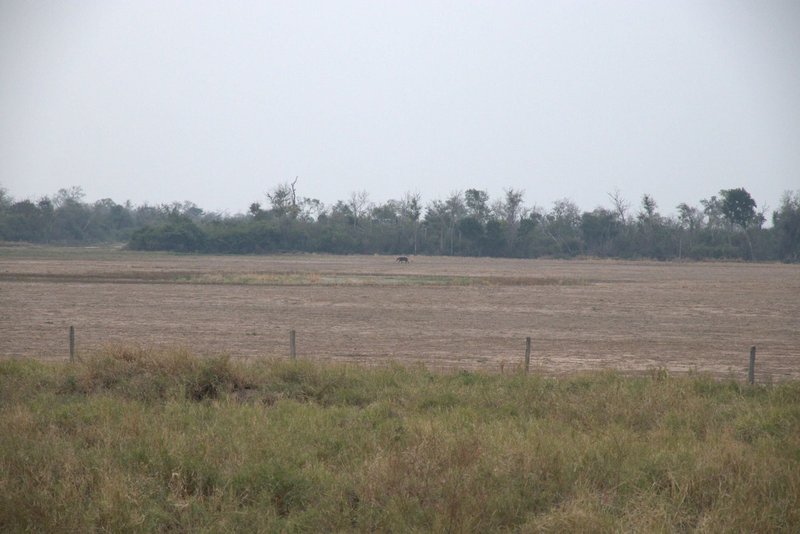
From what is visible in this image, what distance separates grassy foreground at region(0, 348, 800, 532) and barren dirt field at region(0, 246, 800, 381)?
4.60m

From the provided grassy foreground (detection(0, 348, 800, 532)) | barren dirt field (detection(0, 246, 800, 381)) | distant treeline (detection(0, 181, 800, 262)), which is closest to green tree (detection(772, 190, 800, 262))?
distant treeline (detection(0, 181, 800, 262))

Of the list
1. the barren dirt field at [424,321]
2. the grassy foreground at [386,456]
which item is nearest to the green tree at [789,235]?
the barren dirt field at [424,321]

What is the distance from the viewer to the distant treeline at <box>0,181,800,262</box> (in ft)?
413

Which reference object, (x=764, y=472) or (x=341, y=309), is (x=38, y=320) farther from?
(x=764, y=472)

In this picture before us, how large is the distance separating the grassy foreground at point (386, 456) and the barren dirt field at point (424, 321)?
4605 millimetres

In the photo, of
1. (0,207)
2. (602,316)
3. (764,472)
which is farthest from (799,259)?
(0,207)

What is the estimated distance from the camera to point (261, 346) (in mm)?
22812

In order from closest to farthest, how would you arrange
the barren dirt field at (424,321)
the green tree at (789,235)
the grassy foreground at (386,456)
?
the grassy foreground at (386,456) → the barren dirt field at (424,321) → the green tree at (789,235)

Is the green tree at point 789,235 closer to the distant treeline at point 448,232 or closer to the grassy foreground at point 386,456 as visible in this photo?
the distant treeline at point 448,232

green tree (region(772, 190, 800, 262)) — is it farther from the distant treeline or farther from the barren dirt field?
the barren dirt field

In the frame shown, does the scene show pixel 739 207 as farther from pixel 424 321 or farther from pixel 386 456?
pixel 386 456

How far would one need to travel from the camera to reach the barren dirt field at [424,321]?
21562mm

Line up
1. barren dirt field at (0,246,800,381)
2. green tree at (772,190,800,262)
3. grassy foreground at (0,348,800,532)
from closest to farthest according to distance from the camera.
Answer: grassy foreground at (0,348,800,532) < barren dirt field at (0,246,800,381) < green tree at (772,190,800,262)

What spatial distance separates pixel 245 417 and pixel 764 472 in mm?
7083
